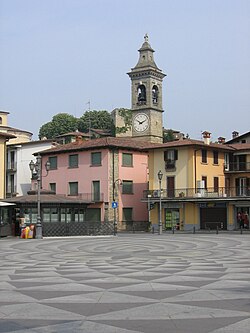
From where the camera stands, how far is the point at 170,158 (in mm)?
56438

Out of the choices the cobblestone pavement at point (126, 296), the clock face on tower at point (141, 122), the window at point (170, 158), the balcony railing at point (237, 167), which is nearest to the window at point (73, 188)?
the window at point (170, 158)

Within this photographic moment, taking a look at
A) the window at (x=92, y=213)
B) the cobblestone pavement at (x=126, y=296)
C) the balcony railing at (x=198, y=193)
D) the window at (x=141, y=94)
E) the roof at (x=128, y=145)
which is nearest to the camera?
the cobblestone pavement at (x=126, y=296)

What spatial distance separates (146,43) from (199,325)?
8683 centimetres

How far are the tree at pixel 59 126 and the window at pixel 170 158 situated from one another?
2102 inches

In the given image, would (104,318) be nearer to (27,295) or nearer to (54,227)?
(27,295)

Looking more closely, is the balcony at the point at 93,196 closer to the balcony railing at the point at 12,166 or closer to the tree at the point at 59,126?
the balcony railing at the point at 12,166

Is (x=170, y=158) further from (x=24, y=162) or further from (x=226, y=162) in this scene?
(x=24, y=162)

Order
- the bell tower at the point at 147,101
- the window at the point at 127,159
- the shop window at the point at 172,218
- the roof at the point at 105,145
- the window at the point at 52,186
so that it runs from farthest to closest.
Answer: the bell tower at the point at 147,101 → the window at the point at 52,186 → the window at the point at 127,159 → the roof at the point at 105,145 → the shop window at the point at 172,218

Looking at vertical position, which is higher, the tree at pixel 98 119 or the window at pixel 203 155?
the tree at pixel 98 119

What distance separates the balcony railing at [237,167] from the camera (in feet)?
190

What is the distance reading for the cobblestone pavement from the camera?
8.69 metres

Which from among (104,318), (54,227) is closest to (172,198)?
(54,227)

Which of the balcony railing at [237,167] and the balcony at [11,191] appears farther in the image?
the balcony at [11,191]

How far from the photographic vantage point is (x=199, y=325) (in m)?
8.56
